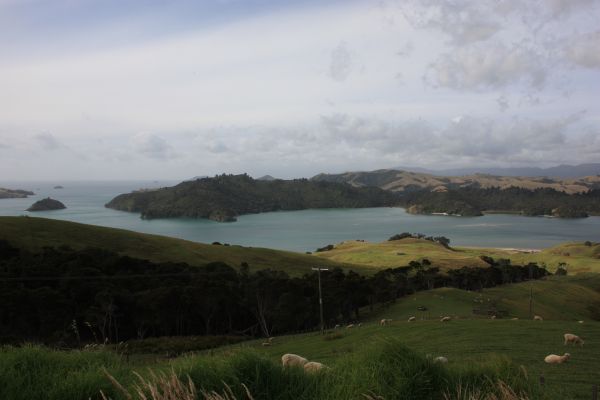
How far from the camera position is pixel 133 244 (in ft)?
214

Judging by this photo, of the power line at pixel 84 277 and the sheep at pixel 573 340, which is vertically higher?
the sheep at pixel 573 340

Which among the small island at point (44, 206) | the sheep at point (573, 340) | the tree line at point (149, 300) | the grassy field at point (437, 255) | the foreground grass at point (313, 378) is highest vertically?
the small island at point (44, 206)

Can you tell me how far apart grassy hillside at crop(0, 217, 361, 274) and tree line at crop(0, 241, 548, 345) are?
11.8 metres

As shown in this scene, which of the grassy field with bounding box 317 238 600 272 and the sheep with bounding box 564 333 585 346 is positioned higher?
the sheep with bounding box 564 333 585 346

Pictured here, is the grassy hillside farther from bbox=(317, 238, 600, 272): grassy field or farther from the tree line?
bbox=(317, 238, 600, 272): grassy field

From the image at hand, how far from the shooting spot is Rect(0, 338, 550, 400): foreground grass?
6219mm

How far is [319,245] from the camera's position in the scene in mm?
127188

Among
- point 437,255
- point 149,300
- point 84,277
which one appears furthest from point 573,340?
point 437,255

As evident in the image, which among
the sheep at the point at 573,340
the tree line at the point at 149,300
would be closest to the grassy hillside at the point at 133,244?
the tree line at the point at 149,300

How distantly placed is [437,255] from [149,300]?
67.0 m

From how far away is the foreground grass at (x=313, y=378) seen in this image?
6.22 metres

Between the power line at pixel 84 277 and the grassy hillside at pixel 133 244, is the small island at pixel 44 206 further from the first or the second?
the power line at pixel 84 277

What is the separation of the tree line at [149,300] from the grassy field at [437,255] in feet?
122

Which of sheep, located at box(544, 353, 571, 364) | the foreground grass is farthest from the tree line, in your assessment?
sheep, located at box(544, 353, 571, 364)
